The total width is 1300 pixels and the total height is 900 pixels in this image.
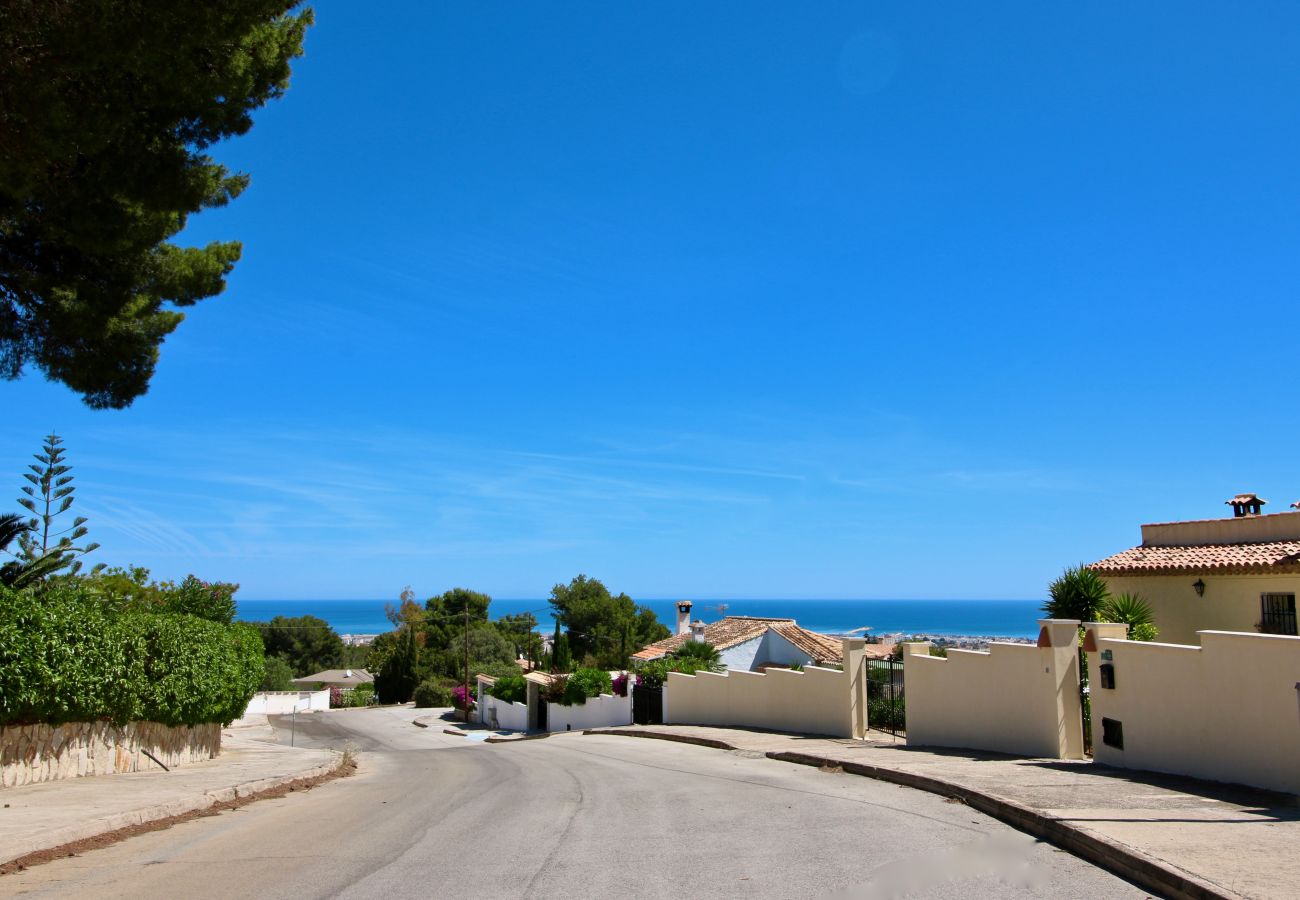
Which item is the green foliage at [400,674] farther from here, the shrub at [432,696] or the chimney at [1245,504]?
the chimney at [1245,504]

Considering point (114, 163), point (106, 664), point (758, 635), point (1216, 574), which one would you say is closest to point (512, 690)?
point (758, 635)

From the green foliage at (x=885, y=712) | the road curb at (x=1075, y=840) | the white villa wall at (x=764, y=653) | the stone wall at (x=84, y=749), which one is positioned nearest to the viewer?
the road curb at (x=1075, y=840)

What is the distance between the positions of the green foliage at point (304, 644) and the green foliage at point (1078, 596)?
109m

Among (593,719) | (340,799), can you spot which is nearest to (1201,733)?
(340,799)

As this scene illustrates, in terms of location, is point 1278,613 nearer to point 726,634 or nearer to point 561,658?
point 726,634

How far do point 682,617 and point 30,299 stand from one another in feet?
159

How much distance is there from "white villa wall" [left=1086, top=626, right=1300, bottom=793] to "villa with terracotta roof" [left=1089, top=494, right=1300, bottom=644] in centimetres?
1282

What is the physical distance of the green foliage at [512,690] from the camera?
168 ft

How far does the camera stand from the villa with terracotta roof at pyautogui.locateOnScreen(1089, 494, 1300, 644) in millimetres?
22219

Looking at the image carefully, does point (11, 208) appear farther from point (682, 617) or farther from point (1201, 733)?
point (682, 617)

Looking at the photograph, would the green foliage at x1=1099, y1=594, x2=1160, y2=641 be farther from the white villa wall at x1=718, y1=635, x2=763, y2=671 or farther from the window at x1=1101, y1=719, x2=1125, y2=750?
the white villa wall at x1=718, y1=635, x2=763, y2=671

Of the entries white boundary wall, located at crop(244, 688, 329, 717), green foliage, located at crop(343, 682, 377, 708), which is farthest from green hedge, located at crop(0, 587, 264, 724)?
green foliage, located at crop(343, 682, 377, 708)

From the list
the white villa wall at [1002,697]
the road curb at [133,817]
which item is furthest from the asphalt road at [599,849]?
the white villa wall at [1002,697]

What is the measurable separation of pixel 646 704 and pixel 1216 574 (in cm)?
1881
